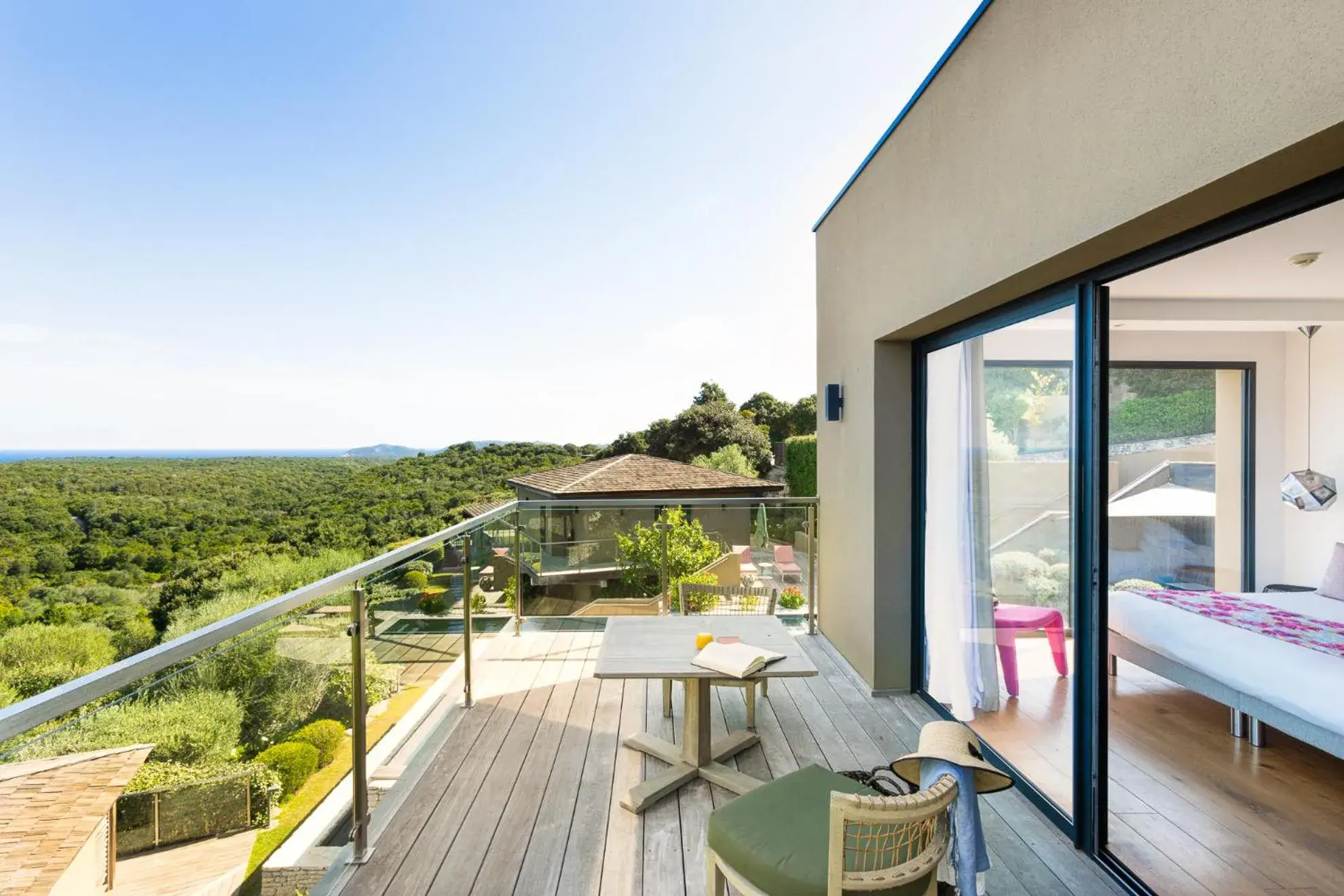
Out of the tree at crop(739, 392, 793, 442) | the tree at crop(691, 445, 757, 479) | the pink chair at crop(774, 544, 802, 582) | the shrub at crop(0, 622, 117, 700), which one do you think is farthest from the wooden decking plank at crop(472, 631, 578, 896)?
the tree at crop(739, 392, 793, 442)

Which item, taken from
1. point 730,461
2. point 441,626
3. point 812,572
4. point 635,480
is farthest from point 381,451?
point 441,626

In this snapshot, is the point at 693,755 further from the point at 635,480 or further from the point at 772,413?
the point at 772,413

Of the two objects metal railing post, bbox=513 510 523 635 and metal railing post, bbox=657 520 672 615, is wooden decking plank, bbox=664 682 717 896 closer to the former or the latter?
metal railing post, bbox=657 520 672 615

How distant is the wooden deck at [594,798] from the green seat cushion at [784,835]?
0.44 meters

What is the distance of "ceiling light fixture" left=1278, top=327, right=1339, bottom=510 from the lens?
2586mm

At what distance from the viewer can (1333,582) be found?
2.89m

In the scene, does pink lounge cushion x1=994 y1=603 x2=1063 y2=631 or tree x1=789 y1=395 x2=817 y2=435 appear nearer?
pink lounge cushion x1=994 y1=603 x2=1063 y2=631

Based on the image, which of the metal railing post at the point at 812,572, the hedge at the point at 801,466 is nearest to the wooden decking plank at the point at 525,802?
the metal railing post at the point at 812,572

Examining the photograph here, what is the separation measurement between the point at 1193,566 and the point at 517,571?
12.9ft

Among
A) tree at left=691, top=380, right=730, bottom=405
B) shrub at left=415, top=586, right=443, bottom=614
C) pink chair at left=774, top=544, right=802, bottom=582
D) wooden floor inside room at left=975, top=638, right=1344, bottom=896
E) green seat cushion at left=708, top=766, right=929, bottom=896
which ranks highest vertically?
tree at left=691, top=380, right=730, bottom=405

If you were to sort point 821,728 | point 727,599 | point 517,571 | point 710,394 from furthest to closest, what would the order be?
point 710,394 → point 517,571 → point 727,599 → point 821,728

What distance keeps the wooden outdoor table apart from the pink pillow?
88.6 inches

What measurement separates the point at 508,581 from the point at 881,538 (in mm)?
2602

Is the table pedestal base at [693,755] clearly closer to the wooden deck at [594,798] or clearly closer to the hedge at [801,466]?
the wooden deck at [594,798]
